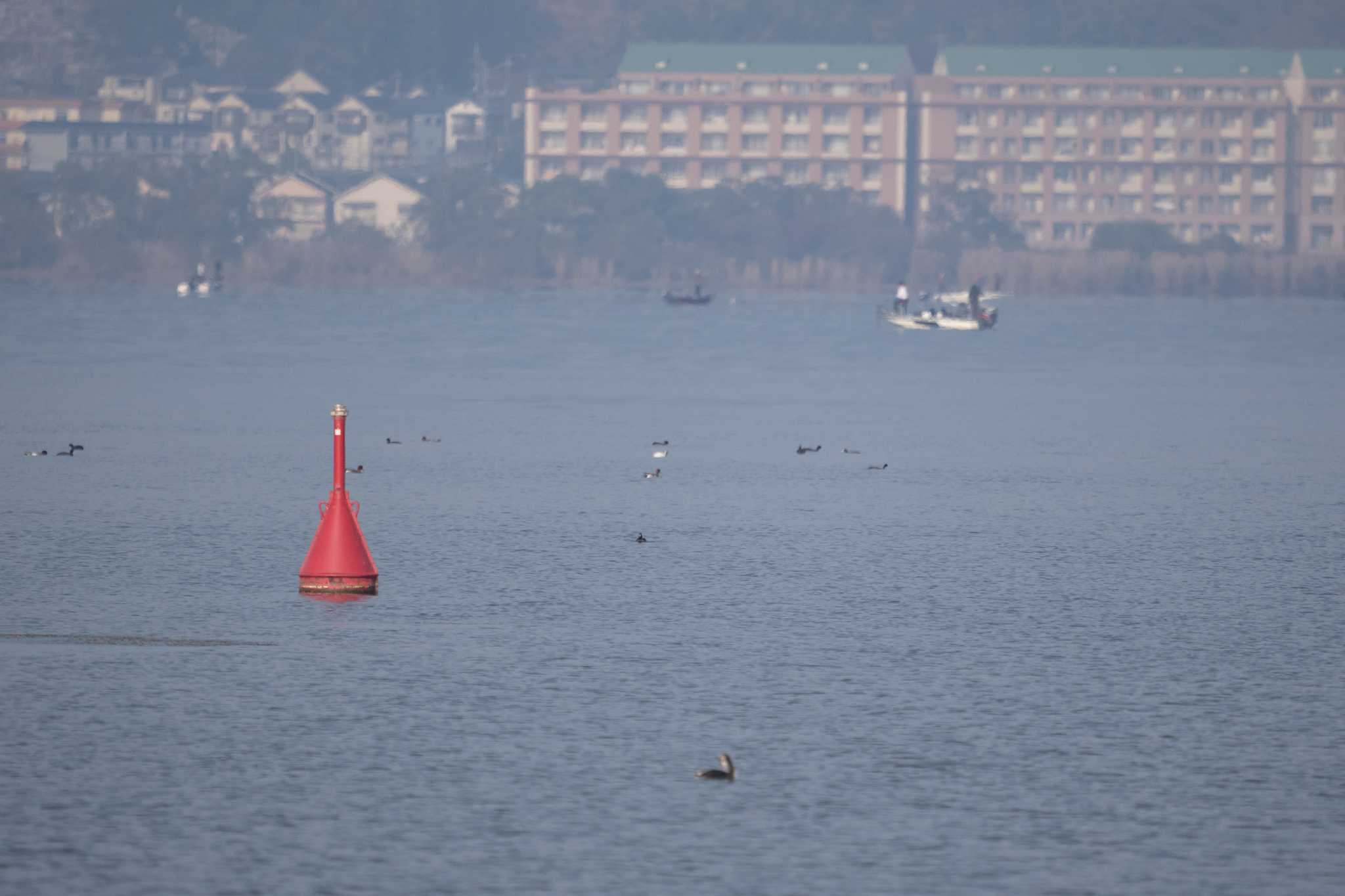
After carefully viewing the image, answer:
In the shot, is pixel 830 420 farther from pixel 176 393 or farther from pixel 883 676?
pixel 883 676

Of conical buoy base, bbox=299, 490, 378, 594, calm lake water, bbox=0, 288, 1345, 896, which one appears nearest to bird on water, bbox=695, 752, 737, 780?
calm lake water, bbox=0, 288, 1345, 896

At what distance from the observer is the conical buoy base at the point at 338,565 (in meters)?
28.5

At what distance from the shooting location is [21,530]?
115 ft

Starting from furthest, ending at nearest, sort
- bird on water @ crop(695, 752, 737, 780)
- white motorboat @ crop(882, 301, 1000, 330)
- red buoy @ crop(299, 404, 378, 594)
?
white motorboat @ crop(882, 301, 1000, 330) → red buoy @ crop(299, 404, 378, 594) → bird on water @ crop(695, 752, 737, 780)

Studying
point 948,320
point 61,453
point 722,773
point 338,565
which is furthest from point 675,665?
point 948,320

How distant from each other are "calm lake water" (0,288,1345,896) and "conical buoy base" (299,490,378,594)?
313 millimetres

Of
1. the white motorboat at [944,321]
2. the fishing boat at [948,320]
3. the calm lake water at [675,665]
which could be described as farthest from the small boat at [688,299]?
the calm lake water at [675,665]

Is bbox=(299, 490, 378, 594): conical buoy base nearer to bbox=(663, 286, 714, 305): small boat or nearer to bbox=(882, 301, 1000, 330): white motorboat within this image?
bbox=(882, 301, 1000, 330): white motorboat

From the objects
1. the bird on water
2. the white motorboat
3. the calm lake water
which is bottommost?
the white motorboat

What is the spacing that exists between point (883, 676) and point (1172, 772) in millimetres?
4482

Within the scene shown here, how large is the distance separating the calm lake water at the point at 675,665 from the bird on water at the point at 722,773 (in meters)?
0.10

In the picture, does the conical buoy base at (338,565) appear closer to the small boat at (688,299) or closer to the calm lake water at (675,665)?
the calm lake water at (675,665)

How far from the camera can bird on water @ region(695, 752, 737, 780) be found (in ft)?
62.6

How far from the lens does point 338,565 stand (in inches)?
1126
